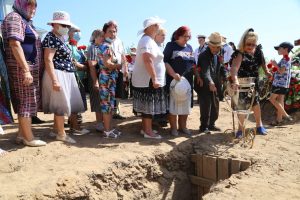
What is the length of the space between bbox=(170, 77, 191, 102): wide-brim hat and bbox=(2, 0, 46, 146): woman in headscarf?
2051mm

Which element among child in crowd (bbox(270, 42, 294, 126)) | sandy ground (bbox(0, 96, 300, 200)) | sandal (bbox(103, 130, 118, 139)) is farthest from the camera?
child in crowd (bbox(270, 42, 294, 126))

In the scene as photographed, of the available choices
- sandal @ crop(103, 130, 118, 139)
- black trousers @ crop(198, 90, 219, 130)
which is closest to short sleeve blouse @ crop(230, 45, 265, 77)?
black trousers @ crop(198, 90, 219, 130)

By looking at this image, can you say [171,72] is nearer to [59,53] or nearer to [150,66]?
[150,66]

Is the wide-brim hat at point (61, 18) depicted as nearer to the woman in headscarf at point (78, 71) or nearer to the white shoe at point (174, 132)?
the woman in headscarf at point (78, 71)

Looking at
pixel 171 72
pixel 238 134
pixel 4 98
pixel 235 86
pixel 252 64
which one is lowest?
pixel 238 134

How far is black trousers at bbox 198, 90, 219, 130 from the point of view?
558 centimetres

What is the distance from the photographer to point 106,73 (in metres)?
5.02

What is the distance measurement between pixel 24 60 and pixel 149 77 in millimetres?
1813

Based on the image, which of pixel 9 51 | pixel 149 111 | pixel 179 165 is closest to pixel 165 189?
pixel 179 165

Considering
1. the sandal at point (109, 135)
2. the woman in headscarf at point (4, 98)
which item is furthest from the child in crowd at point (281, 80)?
the woman in headscarf at point (4, 98)

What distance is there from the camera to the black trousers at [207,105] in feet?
18.3

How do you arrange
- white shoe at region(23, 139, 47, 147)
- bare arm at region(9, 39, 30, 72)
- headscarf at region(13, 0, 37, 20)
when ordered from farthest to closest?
white shoe at region(23, 139, 47, 147), headscarf at region(13, 0, 37, 20), bare arm at region(9, 39, 30, 72)

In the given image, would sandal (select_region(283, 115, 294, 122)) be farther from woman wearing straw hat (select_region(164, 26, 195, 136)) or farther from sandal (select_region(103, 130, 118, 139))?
sandal (select_region(103, 130, 118, 139))

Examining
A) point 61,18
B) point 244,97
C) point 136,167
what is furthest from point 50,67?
point 244,97
